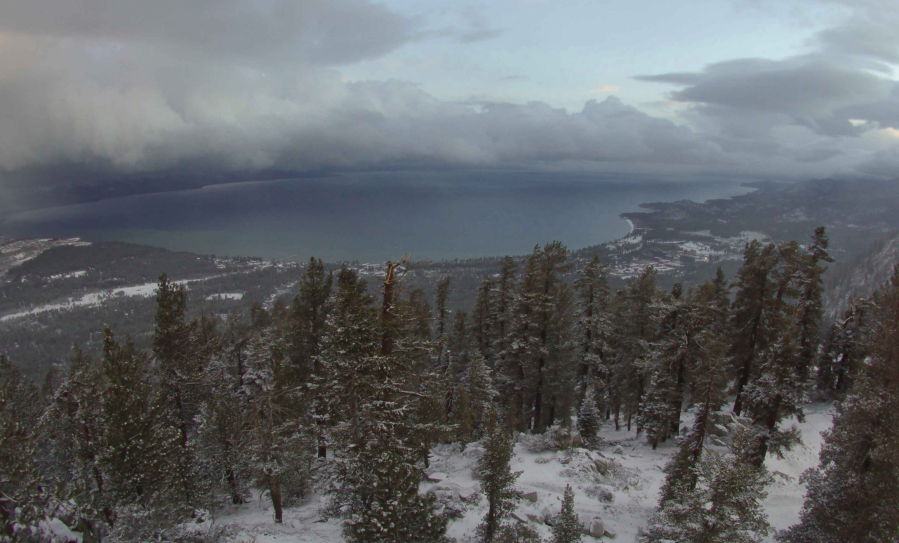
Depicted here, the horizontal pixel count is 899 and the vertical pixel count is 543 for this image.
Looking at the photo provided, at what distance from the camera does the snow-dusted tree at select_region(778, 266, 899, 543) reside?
548 inches

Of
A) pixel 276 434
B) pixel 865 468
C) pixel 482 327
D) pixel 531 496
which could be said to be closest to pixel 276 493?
pixel 276 434

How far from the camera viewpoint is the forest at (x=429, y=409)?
523 inches

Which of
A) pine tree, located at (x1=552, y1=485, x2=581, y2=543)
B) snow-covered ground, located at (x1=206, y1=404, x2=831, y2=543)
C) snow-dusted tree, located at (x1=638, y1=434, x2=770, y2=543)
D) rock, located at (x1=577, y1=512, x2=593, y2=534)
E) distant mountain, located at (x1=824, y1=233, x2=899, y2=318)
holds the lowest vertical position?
distant mountain, located at (x1=824, y1=233, x2=899, y2=318)

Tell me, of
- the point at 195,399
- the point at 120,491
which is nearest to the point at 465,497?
the point at 120,491

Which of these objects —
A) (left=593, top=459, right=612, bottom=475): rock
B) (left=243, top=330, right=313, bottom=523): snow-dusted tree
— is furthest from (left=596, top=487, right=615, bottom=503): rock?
(left=243, top=330, right=313, bottom=523): snow-dusted tree

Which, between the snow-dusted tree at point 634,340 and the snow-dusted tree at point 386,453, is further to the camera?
the snow-dusted tree at point 634,340

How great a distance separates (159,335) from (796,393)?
107ft

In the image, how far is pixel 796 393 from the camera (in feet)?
68.3

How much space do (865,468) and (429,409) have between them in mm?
18015

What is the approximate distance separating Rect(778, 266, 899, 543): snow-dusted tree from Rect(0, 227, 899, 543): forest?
0.23 feet

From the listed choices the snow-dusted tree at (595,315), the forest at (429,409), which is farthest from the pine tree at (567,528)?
the snow-dusted tree at (595,315)

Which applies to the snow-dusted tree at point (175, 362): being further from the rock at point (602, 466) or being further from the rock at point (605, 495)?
the rock at point (602, 466)

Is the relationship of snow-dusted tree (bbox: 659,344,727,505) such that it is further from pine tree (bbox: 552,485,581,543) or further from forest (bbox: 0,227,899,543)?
pine tree (bbox: 552,485,581,543)

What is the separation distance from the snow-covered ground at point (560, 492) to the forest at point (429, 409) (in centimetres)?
100
